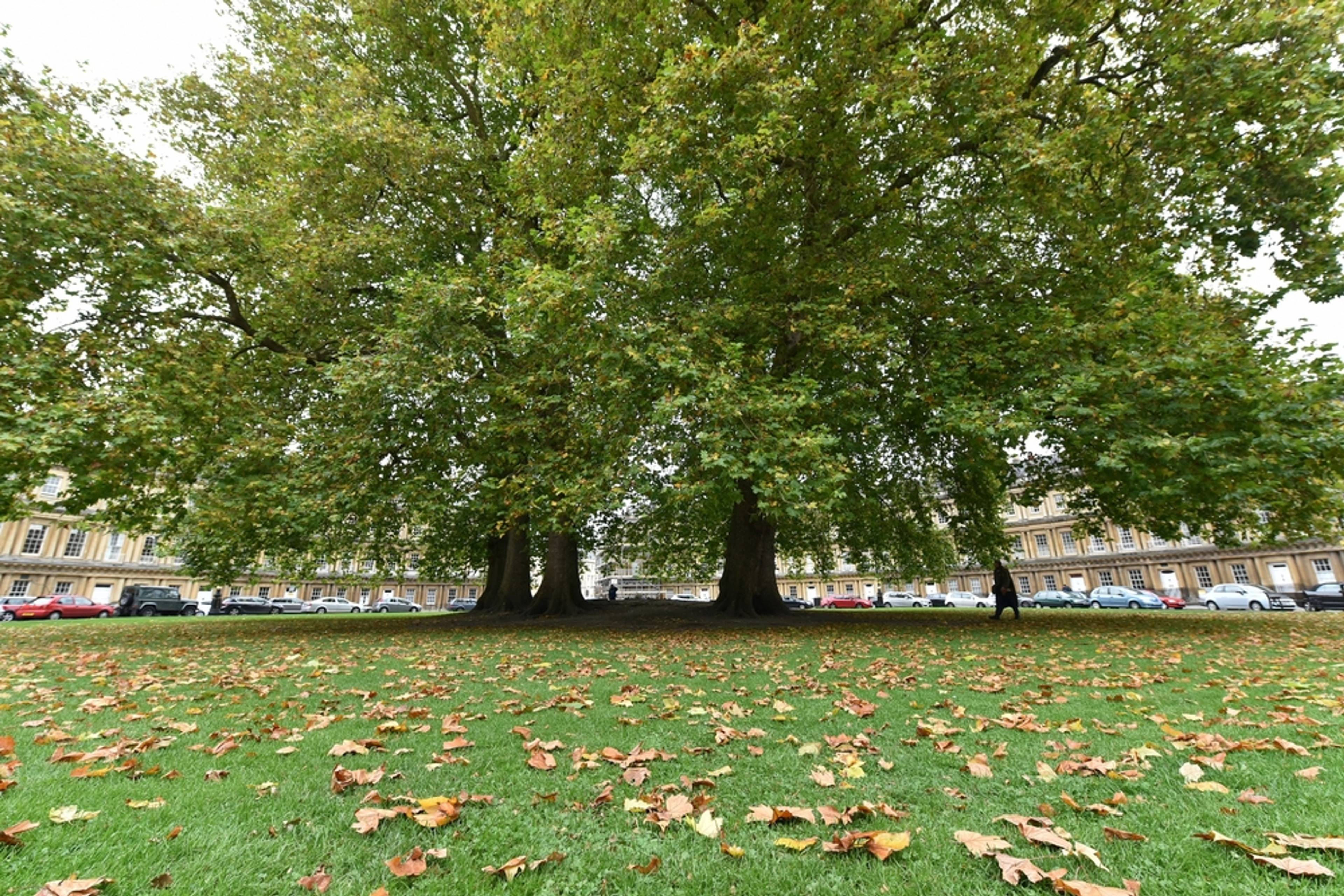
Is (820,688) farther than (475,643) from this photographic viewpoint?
No

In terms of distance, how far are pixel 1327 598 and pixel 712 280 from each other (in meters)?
42.8

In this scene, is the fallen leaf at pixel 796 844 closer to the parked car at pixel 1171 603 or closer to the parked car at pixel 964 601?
the parked car at pixel 1171 603

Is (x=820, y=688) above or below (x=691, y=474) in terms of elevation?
below

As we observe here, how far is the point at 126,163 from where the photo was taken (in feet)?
41.6

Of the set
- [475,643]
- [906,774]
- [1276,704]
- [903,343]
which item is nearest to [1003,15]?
[903,343]

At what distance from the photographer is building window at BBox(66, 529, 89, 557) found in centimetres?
5594

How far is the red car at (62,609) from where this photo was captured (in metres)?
36.5

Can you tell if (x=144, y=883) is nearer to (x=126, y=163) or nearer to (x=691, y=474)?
(x=691, y=474)

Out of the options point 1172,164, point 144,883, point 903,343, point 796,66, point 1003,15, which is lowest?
point 144,883

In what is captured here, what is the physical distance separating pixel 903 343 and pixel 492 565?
17601 millimetres

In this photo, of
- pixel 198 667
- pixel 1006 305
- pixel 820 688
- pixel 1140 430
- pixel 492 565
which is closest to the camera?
pixel 820 688

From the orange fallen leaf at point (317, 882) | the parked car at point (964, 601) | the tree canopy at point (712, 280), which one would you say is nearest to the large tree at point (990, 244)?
the tree canopy at point (712, 280)

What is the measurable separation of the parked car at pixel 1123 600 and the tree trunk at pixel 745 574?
33718 mm

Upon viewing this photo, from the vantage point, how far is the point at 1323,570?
51000mm
